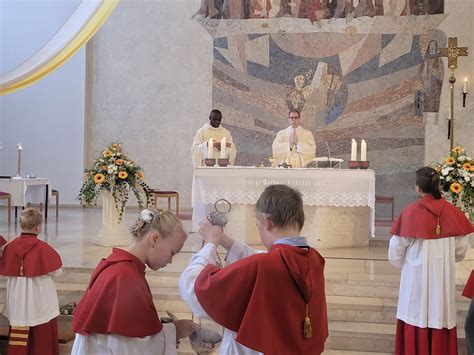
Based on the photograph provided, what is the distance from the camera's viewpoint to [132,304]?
7.15 feet

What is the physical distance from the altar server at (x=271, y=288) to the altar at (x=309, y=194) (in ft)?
18.1

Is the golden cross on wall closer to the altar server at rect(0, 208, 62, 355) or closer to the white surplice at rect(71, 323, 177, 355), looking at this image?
the altar server at rect(0, 208, 62, 355)

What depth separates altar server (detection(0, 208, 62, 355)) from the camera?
4.33 meters

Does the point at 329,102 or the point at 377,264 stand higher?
the point at 329,102

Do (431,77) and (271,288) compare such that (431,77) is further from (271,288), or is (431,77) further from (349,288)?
(271,288)

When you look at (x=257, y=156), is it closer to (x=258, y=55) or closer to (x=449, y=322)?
(x=258, y=55)

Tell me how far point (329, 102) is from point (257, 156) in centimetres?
219

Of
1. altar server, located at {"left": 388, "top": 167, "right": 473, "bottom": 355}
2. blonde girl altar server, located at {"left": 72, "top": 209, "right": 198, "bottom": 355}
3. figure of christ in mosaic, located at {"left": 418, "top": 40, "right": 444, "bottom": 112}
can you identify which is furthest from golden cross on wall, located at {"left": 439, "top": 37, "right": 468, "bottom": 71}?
blonde girl altar server, located at {"left": 72, "top": 209, "right": 198, "bottom": 355}

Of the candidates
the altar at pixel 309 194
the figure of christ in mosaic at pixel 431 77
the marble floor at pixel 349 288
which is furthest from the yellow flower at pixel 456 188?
the figure of christ in mosaic at pixel 431 77

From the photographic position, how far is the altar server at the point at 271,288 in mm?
2098

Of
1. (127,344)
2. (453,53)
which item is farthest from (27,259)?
(453,53)

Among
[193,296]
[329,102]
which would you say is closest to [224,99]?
[329,102]

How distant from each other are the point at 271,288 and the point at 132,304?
552 mm

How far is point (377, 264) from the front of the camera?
6.98 metres
